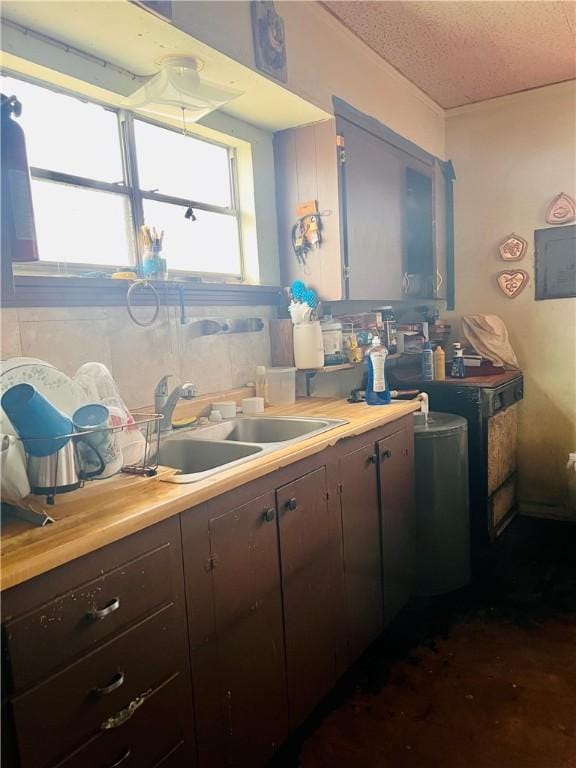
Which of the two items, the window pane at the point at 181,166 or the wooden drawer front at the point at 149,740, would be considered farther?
the window pane at the point at 181,166

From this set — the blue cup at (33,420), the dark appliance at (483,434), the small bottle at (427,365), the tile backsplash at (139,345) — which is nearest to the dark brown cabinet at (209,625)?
the blue cup at (33,420)

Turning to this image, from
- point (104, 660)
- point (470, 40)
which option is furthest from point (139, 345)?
point (470, 40)

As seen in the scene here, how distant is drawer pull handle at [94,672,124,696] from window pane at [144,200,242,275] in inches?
57.2

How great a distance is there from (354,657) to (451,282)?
2.52m

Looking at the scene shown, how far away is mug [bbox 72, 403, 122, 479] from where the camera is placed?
1165 mm

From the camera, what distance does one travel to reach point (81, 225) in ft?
5.83

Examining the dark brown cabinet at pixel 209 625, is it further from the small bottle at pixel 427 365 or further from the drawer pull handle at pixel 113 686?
the small bottle at pixel 427 365

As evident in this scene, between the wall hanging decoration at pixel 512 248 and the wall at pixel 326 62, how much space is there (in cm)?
72

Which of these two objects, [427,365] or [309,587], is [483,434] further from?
[309,587]

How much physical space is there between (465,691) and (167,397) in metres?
1.45

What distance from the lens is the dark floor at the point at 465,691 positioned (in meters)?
1.60

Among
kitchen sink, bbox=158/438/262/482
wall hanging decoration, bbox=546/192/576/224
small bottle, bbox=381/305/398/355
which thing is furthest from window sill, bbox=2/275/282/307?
wall hanging decoration, bbox=546/192/576/224

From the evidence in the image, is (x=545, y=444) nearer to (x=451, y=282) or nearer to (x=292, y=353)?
(x=451, y=282)

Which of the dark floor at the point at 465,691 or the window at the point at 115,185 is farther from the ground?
the window at the point at 115,185
